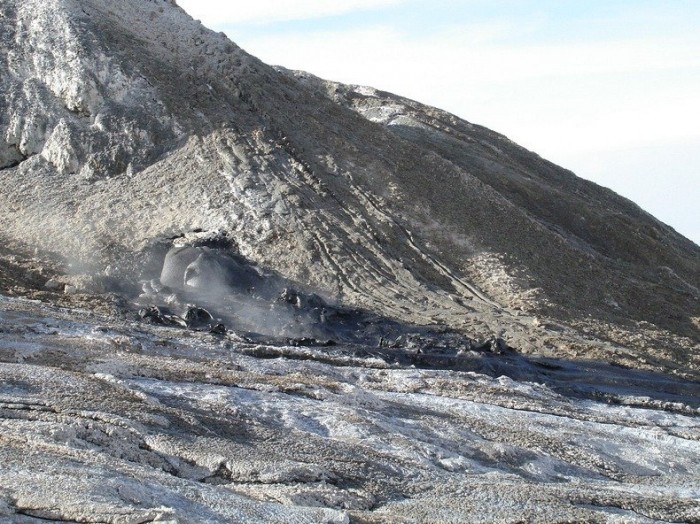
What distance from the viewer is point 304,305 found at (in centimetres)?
1820

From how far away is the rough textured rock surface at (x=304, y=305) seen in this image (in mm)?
10141

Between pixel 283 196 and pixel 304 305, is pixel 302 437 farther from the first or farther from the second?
pixel 283 196

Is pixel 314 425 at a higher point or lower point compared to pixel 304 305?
lower

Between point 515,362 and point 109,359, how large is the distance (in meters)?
6.67

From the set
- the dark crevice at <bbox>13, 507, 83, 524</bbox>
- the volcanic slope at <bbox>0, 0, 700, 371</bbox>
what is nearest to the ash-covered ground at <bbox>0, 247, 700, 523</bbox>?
the dark crevice at <bbox>13, 507, 83, 524</bbox>

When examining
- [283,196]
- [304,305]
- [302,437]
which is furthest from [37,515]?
[283,196]

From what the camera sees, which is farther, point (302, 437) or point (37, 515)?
point (302, 437)

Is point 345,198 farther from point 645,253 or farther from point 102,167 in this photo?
point 645,253

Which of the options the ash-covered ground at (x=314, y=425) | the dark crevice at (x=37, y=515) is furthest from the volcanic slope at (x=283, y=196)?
the dark crevice at (x=37, y=515)

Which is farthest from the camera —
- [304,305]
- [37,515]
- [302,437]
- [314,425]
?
[304,305]

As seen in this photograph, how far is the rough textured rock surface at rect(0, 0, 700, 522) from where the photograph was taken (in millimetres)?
10141

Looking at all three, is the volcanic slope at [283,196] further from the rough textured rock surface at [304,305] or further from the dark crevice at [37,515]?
the dark crevice at [37,515]

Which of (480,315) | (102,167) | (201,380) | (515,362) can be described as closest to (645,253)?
(480,315)

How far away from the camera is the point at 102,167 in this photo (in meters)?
22.5
